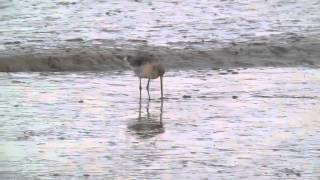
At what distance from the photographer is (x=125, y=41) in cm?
1082

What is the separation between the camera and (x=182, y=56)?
10.2 meters

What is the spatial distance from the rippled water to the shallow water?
4.66 ft

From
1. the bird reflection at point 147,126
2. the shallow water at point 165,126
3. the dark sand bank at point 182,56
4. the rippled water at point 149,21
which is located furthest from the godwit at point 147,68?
the rippled water at point 149,21

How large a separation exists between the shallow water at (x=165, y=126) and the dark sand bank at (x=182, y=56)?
1.08 feet

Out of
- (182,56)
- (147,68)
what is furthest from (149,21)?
(147,68)

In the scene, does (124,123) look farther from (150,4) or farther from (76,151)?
(150,4)

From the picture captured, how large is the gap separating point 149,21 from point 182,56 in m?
1.79

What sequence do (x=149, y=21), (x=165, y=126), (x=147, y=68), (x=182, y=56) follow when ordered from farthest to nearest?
(x=149, y=21)
(x=182, y=56)
(x=147, y=68)
(x=165, y=126)

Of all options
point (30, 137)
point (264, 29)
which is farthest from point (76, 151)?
point (264, 29)

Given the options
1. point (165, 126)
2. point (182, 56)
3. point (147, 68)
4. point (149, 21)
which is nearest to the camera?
point (165, 126)

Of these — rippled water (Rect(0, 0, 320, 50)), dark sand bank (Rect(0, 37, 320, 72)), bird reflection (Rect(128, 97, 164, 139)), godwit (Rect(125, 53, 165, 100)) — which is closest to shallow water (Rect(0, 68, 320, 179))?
bird reflection (Rect(128, 97, 164, 139))

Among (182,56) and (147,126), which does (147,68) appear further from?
(182,56)

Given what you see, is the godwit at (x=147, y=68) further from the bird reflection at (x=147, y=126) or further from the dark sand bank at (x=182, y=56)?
the dark sand bank at (x=182, y=56)

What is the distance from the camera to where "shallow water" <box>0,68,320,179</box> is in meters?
6.38
